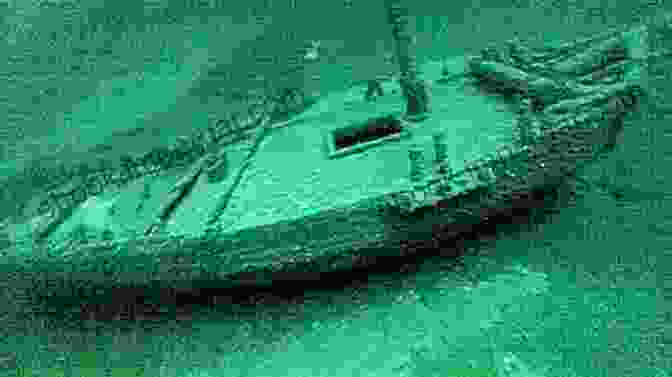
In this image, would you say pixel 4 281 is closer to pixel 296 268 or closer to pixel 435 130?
pixel 296 268

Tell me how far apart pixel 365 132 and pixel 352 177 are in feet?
5.56

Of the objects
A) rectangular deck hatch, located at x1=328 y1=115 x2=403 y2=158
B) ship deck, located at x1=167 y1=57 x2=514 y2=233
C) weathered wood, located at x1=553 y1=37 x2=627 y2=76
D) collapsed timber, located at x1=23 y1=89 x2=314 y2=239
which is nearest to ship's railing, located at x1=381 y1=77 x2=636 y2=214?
ship deck, located at x1=167 y1=57 x2=514 y2=233

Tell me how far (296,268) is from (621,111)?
13.7 feet

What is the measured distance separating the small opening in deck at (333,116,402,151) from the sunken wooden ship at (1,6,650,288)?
19 millimetres

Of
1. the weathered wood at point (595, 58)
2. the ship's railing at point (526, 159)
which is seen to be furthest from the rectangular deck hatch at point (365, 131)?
the weathered wood at point (595, 58)

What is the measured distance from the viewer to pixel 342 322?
612 centimetres

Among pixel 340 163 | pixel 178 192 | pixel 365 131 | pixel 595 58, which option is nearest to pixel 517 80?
pixel 595 58

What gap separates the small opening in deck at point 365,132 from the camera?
7700mm

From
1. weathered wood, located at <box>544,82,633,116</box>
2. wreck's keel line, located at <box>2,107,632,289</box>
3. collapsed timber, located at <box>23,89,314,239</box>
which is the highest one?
weathered wood, located at <box>544,82,633,116</box>

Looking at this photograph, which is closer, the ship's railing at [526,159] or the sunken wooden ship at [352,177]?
the ship's railing at [526,159]

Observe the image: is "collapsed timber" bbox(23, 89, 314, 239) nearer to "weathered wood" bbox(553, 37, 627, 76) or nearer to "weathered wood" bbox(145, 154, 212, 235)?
"weathered wood" bbox(145, 154, 212, 235)

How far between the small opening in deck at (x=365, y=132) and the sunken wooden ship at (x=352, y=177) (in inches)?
0.7

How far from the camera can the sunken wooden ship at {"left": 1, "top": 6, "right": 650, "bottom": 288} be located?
5.55m

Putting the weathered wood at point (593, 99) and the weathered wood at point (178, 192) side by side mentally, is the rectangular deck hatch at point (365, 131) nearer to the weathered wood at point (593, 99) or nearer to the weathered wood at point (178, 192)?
the weathered wood at point (178, 192)
